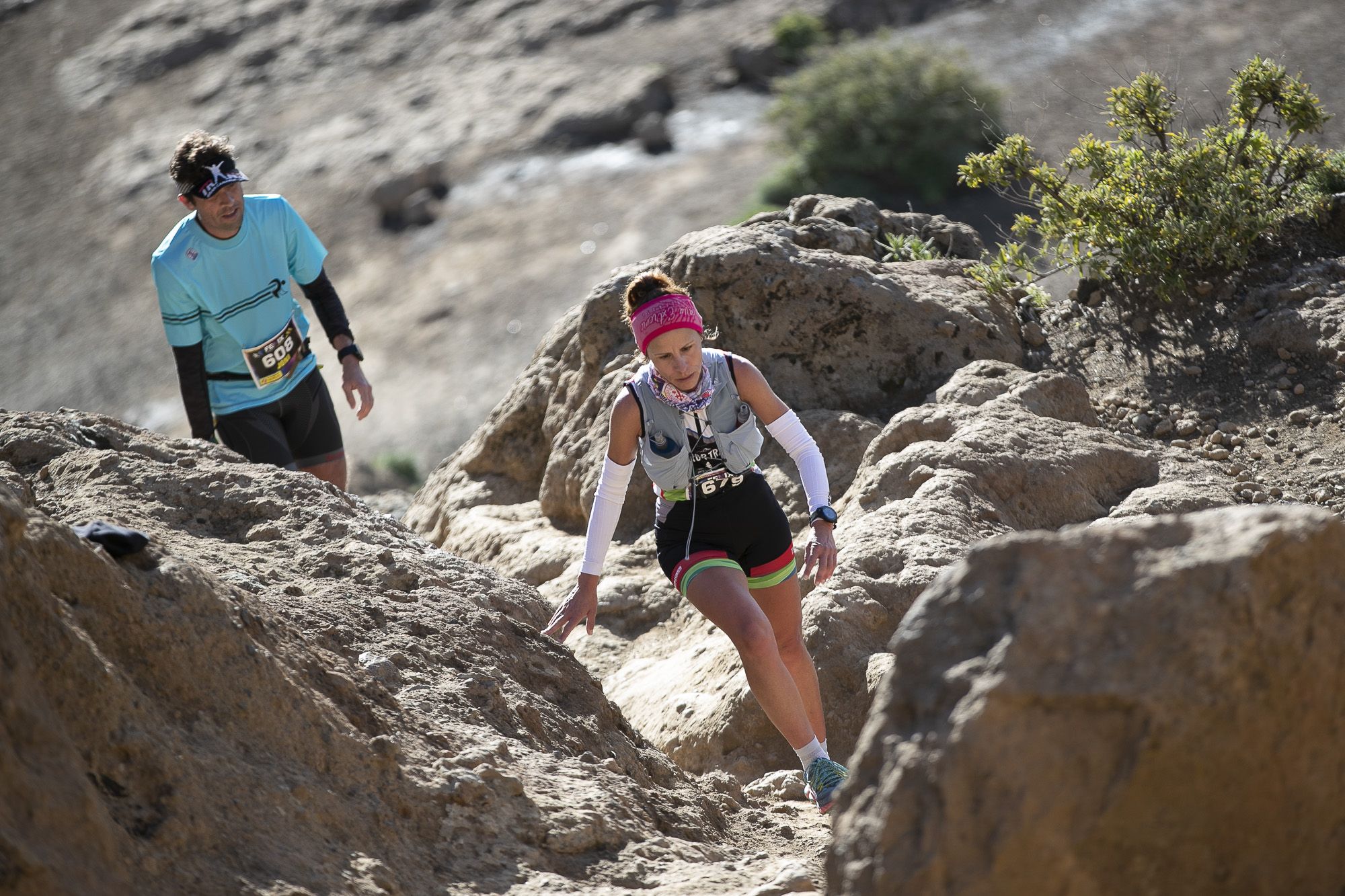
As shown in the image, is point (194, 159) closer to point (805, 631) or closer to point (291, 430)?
point (291, 430)

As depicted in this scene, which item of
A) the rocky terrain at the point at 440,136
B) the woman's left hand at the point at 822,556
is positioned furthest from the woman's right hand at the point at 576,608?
the rocky terrain at the point at 440,136

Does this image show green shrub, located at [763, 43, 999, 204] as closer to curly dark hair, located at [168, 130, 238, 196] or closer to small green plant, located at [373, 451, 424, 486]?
small green plant, located at [373, 451, 424, 486]

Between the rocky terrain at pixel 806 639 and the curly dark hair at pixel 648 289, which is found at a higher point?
the curly dark hair at pixel 648 289

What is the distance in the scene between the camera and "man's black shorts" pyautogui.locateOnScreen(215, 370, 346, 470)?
212 inches

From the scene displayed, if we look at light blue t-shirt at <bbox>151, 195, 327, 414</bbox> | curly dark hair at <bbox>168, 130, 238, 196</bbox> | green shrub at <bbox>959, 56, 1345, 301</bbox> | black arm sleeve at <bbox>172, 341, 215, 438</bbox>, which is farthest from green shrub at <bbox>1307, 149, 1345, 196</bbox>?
black arm sleeve at <bbox>172, 341, 215, 438</bbox>

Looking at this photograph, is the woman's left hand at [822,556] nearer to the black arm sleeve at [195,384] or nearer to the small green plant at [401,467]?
the black arm sleeve at [195,384]

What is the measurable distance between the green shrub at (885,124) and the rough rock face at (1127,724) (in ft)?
47.8

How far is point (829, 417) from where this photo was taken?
5.88 meters

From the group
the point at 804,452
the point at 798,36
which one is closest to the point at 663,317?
the point at 804,452

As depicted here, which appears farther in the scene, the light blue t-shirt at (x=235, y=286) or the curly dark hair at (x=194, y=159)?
the light blue t-shirt at (x=235, y=286)

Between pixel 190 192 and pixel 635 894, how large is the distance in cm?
349

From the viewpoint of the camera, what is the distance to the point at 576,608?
395cm

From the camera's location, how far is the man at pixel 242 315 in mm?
5121

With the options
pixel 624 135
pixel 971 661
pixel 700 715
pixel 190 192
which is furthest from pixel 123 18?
pixel 971 661
